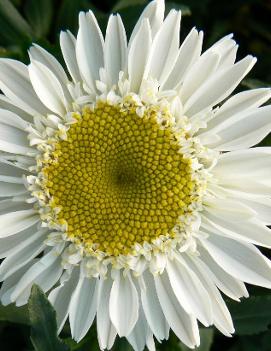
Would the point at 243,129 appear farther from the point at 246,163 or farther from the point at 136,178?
the point at 136,178

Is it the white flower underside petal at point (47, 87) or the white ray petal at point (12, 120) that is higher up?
the white flower underside petal at point (47, 87)

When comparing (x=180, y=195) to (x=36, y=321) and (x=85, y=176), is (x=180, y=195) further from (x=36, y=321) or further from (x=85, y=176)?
(x=36, y=321)

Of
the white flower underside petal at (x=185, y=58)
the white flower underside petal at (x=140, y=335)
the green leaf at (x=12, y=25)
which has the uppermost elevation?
the green leaf at (x=12, y=25)

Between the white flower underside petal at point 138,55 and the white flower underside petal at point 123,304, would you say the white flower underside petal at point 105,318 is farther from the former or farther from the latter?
the white flower underside petal at point 138,55

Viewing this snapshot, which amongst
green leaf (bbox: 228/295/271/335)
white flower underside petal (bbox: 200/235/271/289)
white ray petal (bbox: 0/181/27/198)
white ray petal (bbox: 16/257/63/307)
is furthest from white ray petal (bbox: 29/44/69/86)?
green leaf (bbox: 228/295/271/335)

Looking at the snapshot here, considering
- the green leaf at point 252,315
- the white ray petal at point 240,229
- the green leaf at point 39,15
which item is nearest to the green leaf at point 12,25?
the green leaf at point 39,15

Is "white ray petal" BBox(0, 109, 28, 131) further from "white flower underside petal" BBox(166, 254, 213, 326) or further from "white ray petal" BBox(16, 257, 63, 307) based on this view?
"white flower underside petal" BBox(166, 254, 213, 326)
